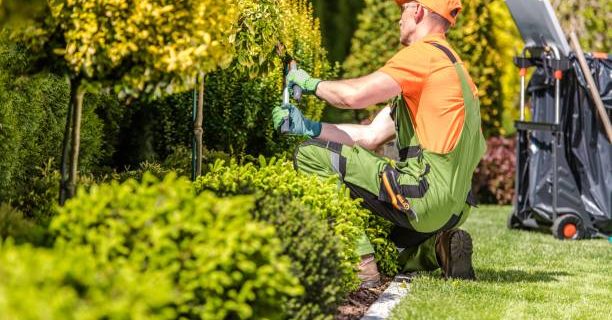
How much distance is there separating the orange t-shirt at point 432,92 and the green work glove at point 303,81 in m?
0.35

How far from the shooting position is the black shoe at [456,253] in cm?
534

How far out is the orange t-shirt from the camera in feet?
16.3

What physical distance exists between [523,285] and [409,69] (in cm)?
139

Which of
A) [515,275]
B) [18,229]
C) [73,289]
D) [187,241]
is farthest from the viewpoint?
[515,275]

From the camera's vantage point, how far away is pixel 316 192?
4645mm

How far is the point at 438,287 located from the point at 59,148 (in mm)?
2153

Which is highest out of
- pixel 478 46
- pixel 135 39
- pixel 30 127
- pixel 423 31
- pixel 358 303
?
pixel 478 46

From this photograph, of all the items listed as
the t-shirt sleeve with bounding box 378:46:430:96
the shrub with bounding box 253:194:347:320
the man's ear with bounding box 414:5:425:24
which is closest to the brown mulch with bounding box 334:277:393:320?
the shrub with bounding box 253:194:347:320

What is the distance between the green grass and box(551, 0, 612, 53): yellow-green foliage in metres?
4.03

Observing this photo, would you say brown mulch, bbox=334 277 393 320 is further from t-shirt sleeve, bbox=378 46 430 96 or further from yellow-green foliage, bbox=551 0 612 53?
yellow-green foliage, bbox=551 0 612 53

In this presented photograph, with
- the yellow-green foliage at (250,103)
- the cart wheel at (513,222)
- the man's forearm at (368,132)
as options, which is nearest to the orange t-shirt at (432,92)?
the man's forearm at (368,132)

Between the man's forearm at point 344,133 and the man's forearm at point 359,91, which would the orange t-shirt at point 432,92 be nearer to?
the man's forearm at point 359,91

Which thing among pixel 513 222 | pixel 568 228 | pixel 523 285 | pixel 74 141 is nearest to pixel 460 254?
pixel 523 285

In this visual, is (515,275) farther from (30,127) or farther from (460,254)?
(30,127)
